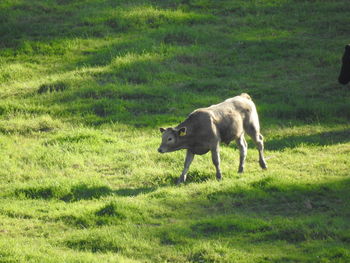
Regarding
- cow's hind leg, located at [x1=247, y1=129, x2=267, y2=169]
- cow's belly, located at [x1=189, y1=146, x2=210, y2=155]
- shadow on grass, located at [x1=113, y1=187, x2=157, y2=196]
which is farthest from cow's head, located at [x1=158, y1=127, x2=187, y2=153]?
cow's hind leg, located at [x1=247, y1=129, x2=267, y2=169]

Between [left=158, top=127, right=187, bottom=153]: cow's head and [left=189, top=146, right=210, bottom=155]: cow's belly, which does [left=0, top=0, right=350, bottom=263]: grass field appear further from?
[left=158, top=127, right=187, bottom=153]: cow's head

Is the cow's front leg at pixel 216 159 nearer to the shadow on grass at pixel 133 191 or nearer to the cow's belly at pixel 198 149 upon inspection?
the cow's belly at pixel 198 149

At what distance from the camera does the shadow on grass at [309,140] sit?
17.3 meters

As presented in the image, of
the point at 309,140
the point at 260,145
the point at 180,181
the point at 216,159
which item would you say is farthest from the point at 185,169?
the point at 309,140

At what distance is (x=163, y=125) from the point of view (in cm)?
1894

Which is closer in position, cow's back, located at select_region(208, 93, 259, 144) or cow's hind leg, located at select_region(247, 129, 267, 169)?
cow's back, located at select_region(208, 93, 259, 144)

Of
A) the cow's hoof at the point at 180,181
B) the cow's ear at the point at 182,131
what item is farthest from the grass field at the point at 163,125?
the cow's ear at the point at 182,131

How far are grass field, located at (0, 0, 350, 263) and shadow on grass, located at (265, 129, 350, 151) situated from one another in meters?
0.08

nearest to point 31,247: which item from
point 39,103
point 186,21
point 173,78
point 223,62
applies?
Answer: point 39,103

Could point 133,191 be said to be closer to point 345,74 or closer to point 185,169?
point 185,169

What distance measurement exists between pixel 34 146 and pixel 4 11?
12406 mm

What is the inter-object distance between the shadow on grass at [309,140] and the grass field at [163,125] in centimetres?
8

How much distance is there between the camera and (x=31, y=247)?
11.2 metres

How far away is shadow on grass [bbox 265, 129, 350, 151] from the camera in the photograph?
17.3 metres
